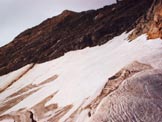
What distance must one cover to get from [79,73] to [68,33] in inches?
1061

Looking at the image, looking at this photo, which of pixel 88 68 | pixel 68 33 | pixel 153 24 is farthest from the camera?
pixel 68 33

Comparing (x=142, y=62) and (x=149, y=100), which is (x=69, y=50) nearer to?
(x=142, y=62)

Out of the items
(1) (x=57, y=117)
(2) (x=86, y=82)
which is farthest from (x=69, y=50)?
(1) (x=57, y=117)

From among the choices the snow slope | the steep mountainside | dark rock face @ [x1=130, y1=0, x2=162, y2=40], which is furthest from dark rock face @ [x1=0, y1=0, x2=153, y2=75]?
dark rock face @ [x1=130, y1=0, x2=162, y2=40]

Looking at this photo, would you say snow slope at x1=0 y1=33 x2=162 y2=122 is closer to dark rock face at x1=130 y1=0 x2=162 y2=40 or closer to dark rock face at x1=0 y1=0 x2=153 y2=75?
dark rock face at x1=130 y1=0 x2=162 y2=40

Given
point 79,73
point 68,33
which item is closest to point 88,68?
point 79,73

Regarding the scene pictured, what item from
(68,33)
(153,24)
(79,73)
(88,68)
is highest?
(153,24)

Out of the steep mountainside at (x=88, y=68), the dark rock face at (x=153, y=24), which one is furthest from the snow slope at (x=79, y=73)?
the dark rock face at (x=153, y=24)

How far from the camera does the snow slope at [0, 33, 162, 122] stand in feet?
117

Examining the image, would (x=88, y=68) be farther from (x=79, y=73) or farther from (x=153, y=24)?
(x=153, y=24)

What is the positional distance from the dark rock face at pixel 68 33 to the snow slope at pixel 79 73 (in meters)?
3.42

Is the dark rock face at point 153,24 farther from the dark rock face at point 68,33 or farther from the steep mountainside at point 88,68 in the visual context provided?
the dark rock face at point 68,33

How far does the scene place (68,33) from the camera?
71625 mm

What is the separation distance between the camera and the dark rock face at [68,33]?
61.2 m
